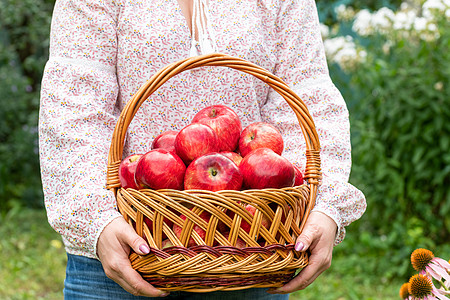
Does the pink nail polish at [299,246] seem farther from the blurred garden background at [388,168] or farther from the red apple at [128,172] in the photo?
the blurred garden background at [388,168]

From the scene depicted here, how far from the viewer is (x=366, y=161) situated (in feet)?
13.3

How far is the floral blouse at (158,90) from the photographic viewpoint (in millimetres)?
1399

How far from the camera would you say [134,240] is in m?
1.20

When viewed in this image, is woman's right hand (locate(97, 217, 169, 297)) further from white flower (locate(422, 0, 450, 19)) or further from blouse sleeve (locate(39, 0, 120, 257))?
white flower (locate(422, 0, 450, 19))

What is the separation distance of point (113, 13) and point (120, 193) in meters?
0.60

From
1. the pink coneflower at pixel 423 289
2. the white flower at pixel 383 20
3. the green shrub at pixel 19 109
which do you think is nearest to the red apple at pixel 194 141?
the pink coneflower at pixel 423 289

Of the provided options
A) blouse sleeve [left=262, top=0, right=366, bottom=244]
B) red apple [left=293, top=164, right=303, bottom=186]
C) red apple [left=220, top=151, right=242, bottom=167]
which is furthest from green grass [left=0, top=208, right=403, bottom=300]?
red apple [left=220, top=151, right=242, bottom=167]

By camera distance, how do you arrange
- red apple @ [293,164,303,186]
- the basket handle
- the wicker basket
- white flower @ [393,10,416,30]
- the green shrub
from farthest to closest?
the green shrub → white flower @ [393,10,416,30] → red apple @ [293,164,303,186] → the basket handle → the wicker basket

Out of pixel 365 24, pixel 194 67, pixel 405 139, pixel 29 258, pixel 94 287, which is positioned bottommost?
pixel 29 258

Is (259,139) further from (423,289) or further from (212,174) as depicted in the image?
(423,289)

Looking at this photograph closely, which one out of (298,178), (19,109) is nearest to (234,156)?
(298,178)

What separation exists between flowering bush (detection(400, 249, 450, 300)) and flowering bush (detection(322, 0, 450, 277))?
2.54m

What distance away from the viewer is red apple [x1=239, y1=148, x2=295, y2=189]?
4.01 feet

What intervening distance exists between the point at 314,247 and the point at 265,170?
0.87ft
